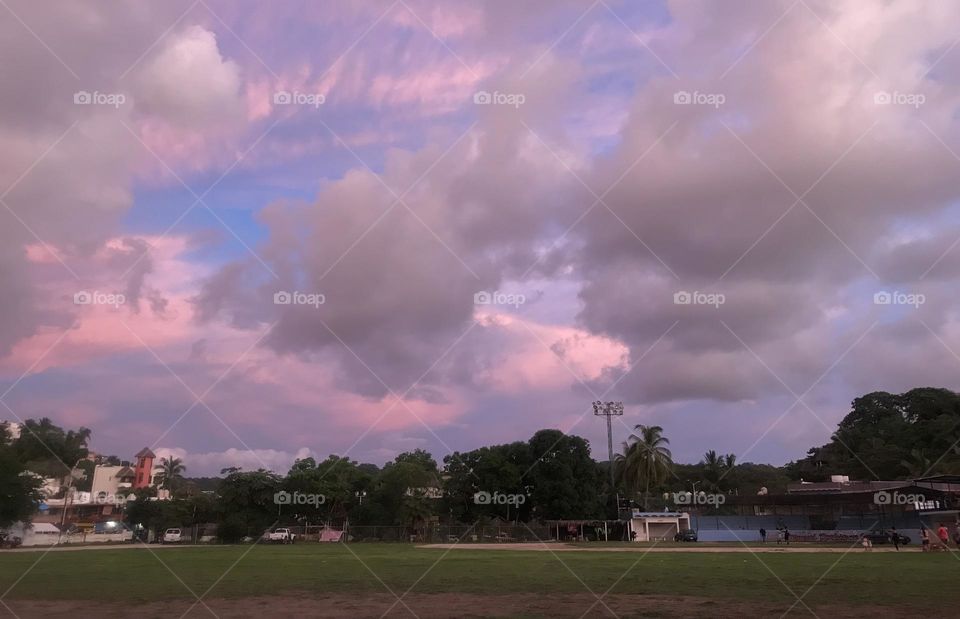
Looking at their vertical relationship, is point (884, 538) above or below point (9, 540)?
above

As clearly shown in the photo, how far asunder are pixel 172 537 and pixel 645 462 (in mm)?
49430

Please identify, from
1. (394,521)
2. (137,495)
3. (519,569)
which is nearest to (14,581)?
(519,569)

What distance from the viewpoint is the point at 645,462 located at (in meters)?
78.6

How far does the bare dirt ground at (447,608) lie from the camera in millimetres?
12953

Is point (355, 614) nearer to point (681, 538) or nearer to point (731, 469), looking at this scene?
point (681, 538)

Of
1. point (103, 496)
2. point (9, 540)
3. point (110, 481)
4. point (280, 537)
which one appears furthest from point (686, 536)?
point (110, 481)

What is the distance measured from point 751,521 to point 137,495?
2493 inches

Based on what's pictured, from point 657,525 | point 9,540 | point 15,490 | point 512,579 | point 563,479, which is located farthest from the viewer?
point 563,479

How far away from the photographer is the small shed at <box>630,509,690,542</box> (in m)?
63.4

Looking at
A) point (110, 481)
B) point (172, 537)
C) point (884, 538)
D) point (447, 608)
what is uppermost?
point (110, 481)

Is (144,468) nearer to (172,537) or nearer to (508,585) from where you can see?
(172,537)

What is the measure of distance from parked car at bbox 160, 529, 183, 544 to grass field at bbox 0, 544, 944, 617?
35.7 metres

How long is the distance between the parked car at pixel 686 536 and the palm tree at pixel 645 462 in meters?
15.2

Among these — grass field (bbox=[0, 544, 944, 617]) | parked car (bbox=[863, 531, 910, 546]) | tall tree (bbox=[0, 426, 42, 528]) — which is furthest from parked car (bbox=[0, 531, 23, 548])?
parked car (bbox=[863, 531, 910, 546])
